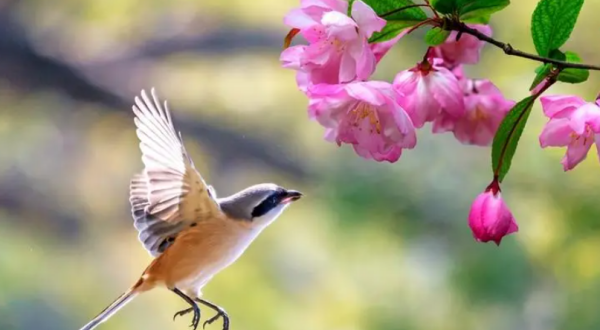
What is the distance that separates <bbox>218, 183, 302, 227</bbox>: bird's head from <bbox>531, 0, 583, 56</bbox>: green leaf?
31 centimetres

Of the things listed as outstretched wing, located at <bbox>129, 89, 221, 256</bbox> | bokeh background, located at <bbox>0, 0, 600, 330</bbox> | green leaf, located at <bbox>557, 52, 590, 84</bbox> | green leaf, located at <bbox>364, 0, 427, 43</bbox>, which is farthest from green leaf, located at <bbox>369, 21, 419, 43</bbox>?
bokeh background, located at <bbox>0, 0, 600, 330</bbox>

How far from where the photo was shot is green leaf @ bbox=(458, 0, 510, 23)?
0.48 metres

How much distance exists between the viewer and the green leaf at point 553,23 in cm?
49

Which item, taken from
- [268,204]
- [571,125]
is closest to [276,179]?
[268,204]

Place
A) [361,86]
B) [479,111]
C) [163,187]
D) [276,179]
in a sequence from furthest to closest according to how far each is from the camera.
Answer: [276,179] → [163,187] → [479,111] → [361,86]

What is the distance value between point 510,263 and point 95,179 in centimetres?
64

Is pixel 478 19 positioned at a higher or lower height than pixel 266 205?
higher

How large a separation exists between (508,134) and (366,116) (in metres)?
0.09

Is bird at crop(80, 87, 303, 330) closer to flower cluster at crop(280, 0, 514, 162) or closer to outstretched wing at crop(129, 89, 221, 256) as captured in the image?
outstretched wing at crop(129, 89, 221, 256)

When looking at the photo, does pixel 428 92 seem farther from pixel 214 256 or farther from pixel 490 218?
pixel 214 256

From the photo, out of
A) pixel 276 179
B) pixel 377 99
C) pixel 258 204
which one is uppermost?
pixel 377 99

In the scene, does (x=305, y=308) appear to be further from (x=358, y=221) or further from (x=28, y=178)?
(x=28, y=178)

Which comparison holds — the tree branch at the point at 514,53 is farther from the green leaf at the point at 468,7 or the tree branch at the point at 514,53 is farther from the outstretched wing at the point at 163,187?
the outstretched wing at the point at 163,187

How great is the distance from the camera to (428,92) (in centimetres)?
52
